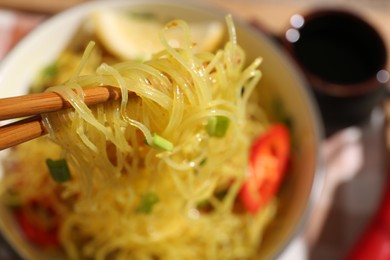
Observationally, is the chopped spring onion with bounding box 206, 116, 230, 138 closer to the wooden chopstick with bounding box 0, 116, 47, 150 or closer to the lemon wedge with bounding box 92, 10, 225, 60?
the wooden chopstick with bounding box 0, 116, 47, 150

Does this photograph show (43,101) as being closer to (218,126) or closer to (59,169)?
(59,169)

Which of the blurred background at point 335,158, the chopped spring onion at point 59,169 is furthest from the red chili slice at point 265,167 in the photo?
the chopped spring onion at point 59,169

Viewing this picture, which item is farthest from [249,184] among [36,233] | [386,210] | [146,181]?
[36,233]

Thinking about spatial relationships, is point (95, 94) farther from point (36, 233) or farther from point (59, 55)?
point (59, 55)

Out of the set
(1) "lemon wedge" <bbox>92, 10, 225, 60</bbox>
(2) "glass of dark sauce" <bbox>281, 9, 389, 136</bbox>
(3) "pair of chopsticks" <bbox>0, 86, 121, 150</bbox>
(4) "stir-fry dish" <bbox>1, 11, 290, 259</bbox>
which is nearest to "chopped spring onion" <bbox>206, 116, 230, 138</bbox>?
(4) "stir-fry dish" <bbox>1, 11, 290, 259</bbox>

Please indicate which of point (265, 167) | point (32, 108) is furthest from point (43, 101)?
point (265, 167)

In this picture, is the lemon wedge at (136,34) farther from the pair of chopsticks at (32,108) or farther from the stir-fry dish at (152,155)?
the pair of chopsticks at (32,108)
